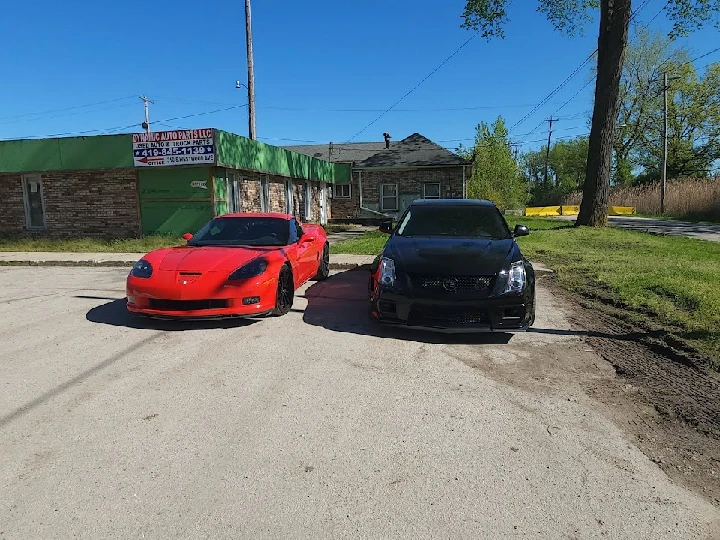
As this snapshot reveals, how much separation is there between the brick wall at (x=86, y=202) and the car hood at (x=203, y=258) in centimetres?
1141

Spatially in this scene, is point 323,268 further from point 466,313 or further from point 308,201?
point 308,201

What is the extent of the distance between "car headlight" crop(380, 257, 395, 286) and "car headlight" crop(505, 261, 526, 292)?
1203mm

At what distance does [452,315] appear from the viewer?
5.04 meters

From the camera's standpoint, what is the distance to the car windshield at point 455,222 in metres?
6.57

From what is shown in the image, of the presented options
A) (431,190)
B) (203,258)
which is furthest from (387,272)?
(431,190)

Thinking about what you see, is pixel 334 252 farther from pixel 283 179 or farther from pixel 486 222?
pixel 283 179

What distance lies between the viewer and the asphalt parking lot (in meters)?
2.39

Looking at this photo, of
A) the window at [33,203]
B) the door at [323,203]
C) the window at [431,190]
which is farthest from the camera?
the window at [431,190]

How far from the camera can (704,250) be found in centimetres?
1188

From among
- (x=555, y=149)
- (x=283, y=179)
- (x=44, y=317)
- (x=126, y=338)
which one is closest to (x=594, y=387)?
(x=126, y=338)

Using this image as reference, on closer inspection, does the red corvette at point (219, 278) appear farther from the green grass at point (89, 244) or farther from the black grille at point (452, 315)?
the green grass at point (89, 244)

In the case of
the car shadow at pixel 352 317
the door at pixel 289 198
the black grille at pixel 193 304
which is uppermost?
the door at pixel 289 198

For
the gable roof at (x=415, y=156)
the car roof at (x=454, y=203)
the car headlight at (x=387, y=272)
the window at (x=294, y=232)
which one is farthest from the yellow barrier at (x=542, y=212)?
the car headlight at (x=387, y=272)

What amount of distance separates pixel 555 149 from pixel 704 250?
280 feet
